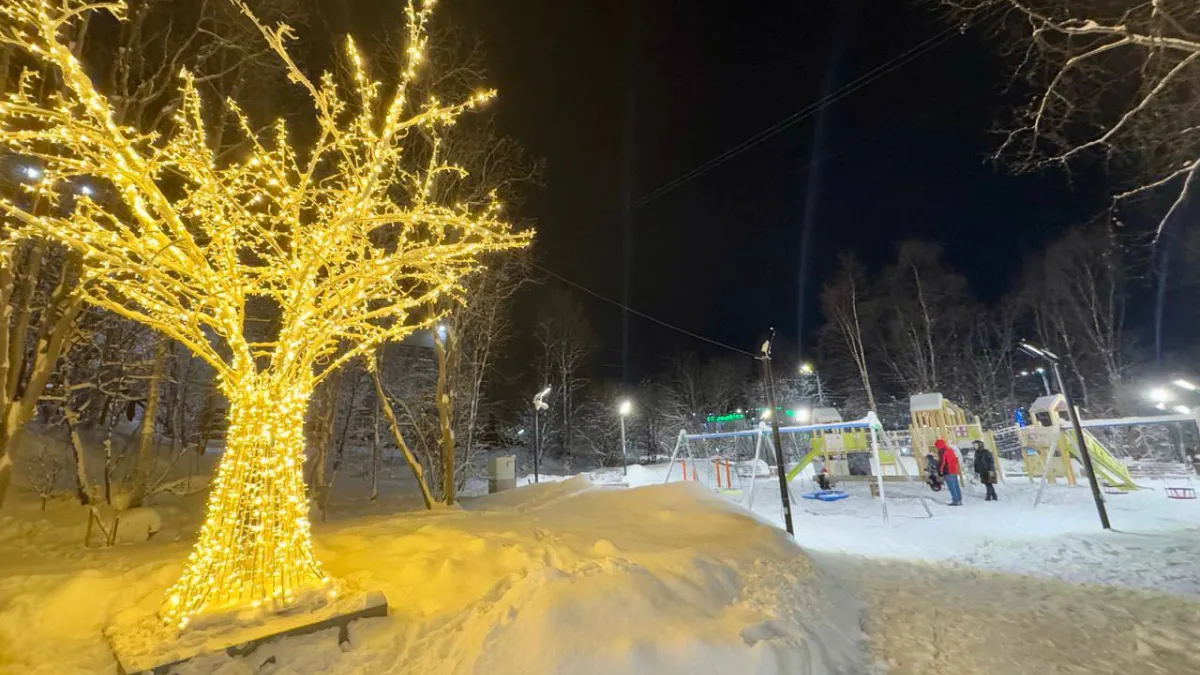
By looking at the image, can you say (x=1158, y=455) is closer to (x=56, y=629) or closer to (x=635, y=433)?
(x=635, y=433)

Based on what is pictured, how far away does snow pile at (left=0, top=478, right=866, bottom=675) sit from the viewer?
3.14m

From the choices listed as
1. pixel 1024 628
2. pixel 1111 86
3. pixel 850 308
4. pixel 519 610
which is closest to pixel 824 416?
pixel 850 308

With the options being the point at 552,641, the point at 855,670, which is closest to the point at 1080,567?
the point at 855,670

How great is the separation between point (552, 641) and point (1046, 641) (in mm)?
4365

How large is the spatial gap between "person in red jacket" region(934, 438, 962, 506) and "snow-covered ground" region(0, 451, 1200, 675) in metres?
3.71

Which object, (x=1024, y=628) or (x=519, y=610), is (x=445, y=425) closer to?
(x=519, y=610)

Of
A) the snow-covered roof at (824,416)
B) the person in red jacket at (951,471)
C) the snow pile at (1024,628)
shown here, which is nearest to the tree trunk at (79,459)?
the snow pile at (1024,628)

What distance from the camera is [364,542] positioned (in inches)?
216

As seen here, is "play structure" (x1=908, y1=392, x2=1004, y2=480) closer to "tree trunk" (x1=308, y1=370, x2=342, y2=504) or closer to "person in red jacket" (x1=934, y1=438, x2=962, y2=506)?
"person in red jacket" (x1=934, y1=438, x2=962, y2=506)

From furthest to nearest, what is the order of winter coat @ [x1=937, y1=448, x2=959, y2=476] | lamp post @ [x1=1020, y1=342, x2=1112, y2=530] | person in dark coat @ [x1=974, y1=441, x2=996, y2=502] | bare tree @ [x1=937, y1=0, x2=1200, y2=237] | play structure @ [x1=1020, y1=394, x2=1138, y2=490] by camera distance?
play structure @ [x1=1020, y1=394, x2=1138, y2=490], person in dark coat @ [x1=974, y1=441, x2=996, y2=502], winter coat @ [x1=937, y1=448, x2=959, y2=476], lamp post @ [x1=1020, y1=342, x2=1112, y2=530], bare tree @ [x1=937, y1=0, x2=1200, y2=237]

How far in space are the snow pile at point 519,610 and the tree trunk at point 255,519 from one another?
1.64 feet

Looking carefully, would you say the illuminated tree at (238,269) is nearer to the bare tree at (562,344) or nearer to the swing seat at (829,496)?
the swing seat at (829,496)

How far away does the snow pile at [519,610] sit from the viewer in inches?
124

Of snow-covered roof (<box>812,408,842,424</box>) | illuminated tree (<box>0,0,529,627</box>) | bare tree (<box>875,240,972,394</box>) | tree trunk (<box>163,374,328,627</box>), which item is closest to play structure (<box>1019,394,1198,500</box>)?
bare tree (<box>875,240,972,394</box>)
